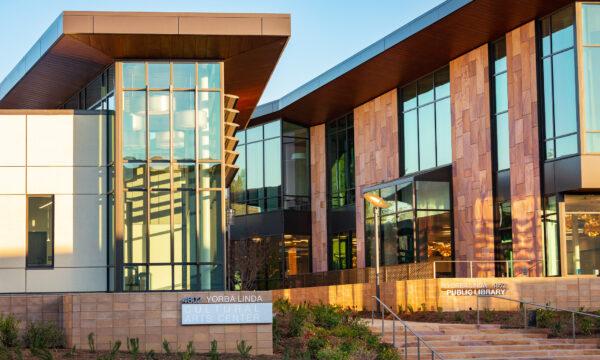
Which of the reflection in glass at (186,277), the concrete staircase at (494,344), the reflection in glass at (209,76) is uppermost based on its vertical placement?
the reflection in glass at (209,76)

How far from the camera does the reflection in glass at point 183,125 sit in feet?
86.6

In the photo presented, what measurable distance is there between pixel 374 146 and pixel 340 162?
175 inches

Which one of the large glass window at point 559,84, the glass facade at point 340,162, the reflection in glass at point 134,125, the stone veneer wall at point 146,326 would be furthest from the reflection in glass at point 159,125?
the glass facade at point 340,162

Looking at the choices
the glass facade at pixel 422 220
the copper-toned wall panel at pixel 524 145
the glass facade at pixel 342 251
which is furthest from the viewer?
the glass facade at pixel 342 251

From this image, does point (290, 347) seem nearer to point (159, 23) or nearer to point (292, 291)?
point (159, 23)

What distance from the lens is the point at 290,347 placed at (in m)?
24.0

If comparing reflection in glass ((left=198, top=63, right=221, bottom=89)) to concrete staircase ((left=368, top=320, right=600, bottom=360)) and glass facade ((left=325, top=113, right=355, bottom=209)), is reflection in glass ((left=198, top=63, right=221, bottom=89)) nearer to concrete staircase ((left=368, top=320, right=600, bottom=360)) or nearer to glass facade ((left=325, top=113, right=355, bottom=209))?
concrete staircase ((left=368, top=320, right=600, bottom=360))

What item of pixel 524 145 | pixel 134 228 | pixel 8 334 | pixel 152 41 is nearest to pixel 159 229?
pixel 134 228

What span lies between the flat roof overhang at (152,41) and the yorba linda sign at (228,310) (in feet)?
20.6

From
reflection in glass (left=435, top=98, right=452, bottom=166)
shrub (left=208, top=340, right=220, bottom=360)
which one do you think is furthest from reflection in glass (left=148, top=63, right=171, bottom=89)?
reflection in glass (left=435, top=98, right=452, bottom=166)

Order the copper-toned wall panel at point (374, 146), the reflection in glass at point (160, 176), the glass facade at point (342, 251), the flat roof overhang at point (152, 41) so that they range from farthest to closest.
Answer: the glass facade at point (342, 251) < the copper-toned wall panel at point (374, 146) < the reflection in glass at point (160, 176) < the flat roof overhang at point (152, 41)

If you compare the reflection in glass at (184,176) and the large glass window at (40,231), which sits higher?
the reflection in glass at (184,176)

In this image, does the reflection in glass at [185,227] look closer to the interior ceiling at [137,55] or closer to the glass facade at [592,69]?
the interior ceiling at [137,55]

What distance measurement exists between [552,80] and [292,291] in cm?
1978
